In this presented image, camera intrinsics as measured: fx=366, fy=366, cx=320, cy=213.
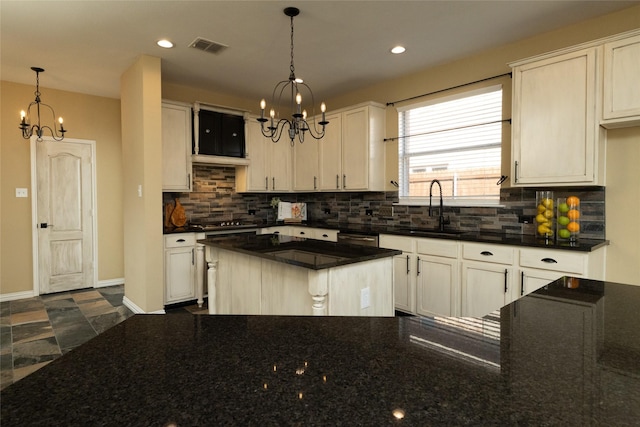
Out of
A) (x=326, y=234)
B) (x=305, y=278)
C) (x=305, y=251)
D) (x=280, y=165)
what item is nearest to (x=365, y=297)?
(x=305, y=278)

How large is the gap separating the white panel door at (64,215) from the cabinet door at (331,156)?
130 inches

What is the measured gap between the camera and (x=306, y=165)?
5445 mm

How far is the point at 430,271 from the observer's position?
3.58 m

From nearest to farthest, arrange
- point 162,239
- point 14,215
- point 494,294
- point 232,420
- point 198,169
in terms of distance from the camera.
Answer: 1. point 232,420
2. point 494,294
3. point 162,239
4. point 14,215
5. point 198,169

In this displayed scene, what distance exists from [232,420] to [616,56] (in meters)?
3.48

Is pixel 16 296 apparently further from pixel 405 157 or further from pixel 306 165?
pixel 405 157

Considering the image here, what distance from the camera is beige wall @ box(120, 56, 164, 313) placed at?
3.77m

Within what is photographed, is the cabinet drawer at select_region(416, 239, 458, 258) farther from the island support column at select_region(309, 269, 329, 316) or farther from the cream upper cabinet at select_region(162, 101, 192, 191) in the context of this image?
the cream upper cabinet at select_region(162, 101, 192, 191)

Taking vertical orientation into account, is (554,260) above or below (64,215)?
below

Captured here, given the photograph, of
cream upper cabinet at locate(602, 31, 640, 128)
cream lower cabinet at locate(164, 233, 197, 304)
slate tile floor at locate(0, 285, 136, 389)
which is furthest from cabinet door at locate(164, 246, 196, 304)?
cream upper cabinet at locate(602, 31, 640, 128)

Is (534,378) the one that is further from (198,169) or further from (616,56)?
(198,169)

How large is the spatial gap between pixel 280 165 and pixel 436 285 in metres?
3.00

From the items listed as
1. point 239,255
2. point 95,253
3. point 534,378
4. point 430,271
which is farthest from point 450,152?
point 95,253

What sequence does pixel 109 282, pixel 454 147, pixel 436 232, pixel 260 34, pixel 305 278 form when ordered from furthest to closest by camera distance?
pixel 109 282, pixel 454 147, pixel 436 232, pixel 260 34, pixel 305 278
